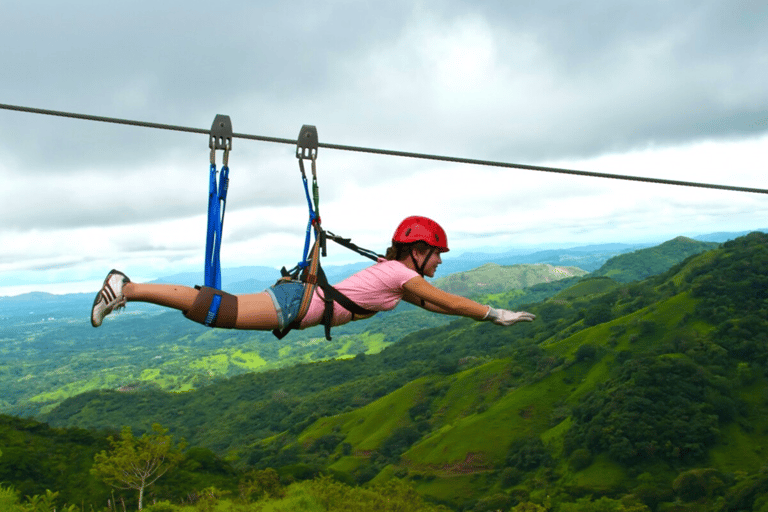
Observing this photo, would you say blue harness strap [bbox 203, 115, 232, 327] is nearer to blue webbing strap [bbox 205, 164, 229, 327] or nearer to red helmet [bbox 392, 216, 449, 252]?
blue webbing strap [bbox 205, 164, 229, 327]

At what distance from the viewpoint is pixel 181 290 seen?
518 cm

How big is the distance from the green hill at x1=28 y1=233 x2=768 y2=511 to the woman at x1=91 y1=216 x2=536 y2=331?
3969 inches

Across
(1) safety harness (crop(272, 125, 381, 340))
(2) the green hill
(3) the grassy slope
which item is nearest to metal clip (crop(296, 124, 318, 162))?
(1) safety harness (crop(272, 125, 381, 340))

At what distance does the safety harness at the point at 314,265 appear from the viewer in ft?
18.1

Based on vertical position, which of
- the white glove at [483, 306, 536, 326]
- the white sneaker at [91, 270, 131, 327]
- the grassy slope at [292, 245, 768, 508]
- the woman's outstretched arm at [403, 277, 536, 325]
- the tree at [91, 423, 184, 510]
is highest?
the white sneaker at [91, 270, 131, 327]

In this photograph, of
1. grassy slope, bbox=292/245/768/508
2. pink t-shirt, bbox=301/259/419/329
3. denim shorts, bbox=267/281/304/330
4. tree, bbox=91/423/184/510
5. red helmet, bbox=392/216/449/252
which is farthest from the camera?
grassy slope, bbox=292/245/768/508

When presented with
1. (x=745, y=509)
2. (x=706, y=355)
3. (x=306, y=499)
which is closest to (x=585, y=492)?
(x=745, y=509)

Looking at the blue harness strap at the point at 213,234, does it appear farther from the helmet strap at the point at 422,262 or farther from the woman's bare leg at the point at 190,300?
the helmet strap at the point at 422,262

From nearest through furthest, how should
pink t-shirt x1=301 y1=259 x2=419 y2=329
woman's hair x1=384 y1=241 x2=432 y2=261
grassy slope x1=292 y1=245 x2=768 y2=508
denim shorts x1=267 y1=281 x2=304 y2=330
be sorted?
denim shorts x1=267 y1=281 x2=304 y2=330, pink t-shirt x1=301 y1=259 x2=419 y2=329, woman's hair x1=384 y1=241 x2=432 y2=261, grassy slope x1=292 y1=245 x2=768 y2=508

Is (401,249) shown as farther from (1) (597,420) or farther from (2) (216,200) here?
(1) (597,420)

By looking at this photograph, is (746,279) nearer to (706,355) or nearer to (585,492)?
(706,355)

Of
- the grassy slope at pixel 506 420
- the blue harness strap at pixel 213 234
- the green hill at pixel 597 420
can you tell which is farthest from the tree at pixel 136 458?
the blue harness strap at pixel 213 234

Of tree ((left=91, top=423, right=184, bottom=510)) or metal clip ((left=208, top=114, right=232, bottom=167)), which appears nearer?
metal clip ((left=208, top=114, right=232, bottom=167))

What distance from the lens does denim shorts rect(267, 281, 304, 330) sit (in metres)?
5.33
